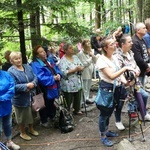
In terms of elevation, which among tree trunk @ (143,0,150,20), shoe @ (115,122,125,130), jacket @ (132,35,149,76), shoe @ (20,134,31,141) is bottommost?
shoe @ (20,134,31,141)

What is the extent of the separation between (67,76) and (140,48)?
1.64 m

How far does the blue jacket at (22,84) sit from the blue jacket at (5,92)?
33 centimetres

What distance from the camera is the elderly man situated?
489cm

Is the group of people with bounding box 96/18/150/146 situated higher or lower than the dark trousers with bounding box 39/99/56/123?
higher

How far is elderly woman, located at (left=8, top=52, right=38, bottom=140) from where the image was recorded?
4.43m

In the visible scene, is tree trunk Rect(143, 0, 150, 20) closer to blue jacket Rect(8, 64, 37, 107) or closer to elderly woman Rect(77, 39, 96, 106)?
elderly woman Rect(77, 39, 96, 106)

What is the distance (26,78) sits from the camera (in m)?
4.54

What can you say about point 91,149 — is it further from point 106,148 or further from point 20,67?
point 20,67

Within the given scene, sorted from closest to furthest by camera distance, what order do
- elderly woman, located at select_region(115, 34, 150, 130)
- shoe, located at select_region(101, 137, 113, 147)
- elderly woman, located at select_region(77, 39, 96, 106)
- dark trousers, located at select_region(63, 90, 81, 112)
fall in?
shoe, located at select_region(101, 137, 113, 147) < elderly woman, located at select_region(115, 34, 150, 130) < dark trousers, located at select_region(63, 90, 81, 112) < elderly woman, located at select_region(77, 39, 96, 106)

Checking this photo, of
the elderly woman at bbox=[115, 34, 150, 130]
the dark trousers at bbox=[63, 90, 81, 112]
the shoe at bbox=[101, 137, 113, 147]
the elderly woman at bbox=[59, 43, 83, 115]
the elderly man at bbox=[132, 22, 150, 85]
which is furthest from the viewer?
the dark trousers at bbox=[63, 90, 81, 112]

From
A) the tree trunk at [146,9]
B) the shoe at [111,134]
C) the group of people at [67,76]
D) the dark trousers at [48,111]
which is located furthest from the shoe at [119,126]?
the tree trunk at [146,9]

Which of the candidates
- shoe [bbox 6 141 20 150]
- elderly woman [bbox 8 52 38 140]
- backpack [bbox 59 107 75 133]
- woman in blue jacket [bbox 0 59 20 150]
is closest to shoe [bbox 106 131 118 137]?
backpack [bbox 59 107 75 133]

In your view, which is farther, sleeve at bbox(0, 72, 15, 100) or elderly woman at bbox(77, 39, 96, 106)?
elderly woman at bbox(77, 39, 96, 106)

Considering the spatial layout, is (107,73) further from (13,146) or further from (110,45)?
(13,146)
